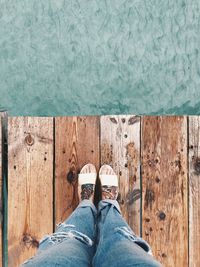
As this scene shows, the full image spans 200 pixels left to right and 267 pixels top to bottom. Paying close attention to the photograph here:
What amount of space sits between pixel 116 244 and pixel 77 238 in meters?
0.14

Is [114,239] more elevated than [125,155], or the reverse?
[125,155]

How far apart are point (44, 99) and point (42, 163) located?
0.34 m

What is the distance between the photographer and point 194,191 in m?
1.39

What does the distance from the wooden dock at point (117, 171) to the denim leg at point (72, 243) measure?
13cm

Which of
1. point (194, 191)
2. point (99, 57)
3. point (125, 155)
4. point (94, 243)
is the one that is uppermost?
point (99, 57)

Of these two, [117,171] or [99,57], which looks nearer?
[117,171]

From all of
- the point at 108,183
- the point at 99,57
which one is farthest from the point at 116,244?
the point at 99,57

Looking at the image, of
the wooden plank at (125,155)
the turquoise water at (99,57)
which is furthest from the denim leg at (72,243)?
the turquoise water at (99,57)

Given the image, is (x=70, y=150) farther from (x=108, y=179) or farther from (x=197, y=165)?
(x=197, y=165)

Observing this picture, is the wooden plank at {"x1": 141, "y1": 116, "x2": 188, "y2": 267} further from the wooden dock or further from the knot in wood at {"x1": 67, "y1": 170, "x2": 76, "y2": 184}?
the knot in wood at {"x1": 67, "y1": 170, "x2": 76, "y2": 184}

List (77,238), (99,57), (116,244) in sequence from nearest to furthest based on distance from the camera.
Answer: (116,244)
(77,238)
(99,57)

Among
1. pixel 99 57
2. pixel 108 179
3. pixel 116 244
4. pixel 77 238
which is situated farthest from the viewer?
pixel 99 57

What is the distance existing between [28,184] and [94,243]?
1.04 ft

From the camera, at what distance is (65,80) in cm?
166
